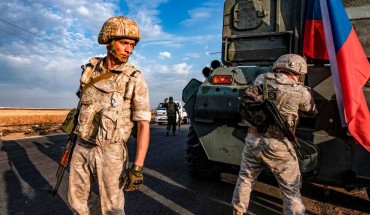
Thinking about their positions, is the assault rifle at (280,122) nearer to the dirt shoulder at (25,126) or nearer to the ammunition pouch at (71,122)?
the ammunition pouch at (71,122)

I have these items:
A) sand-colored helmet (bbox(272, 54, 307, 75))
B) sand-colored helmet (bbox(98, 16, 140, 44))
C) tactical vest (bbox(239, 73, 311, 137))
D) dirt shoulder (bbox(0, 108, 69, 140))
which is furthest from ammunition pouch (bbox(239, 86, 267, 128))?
dirt shoulder (bbox(0, 108, 69, 140))

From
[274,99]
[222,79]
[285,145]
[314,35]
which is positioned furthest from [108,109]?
[314,35]

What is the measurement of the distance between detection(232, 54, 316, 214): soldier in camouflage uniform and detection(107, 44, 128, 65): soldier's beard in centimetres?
156

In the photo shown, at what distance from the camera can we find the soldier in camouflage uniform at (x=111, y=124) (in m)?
2.20

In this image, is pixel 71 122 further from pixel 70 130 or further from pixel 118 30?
pixel 118 30

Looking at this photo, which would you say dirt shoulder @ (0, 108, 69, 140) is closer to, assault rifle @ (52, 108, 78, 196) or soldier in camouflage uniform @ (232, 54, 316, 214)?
assault rifle @ (52, 108, 78, 196)

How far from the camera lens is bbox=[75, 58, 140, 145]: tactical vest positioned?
2.17 meters

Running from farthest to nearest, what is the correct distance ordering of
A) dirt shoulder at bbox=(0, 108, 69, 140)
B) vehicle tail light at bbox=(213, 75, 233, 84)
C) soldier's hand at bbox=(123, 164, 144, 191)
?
dirt shoulder at bbox=(0, 108, 69, 140) → vehicle tail light at bbox=(213, 75, 233, 84) → soldier's hand at bbox=(123, 164, 144, 191)

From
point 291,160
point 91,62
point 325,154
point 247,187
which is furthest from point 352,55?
point 91,62

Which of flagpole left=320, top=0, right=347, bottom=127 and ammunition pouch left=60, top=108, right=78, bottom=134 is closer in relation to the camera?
ammunition pouch left=60, top=108, right=78, bottom=134

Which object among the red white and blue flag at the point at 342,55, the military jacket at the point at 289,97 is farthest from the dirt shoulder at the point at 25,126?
the military jacket at the point at 289,97

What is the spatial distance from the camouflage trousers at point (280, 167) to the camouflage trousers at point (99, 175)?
1.47 m

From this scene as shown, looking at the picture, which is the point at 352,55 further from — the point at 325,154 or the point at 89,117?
the point at 89,117

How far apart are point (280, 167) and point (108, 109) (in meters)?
1.85
